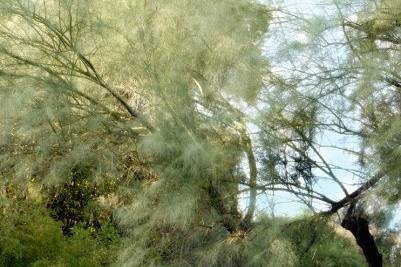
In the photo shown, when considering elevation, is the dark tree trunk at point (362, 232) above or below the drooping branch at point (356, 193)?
below

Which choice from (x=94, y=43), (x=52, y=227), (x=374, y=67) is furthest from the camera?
(x=52, y=227)

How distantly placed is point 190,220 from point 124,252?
557 mm

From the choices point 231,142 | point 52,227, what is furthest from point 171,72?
point 52,227

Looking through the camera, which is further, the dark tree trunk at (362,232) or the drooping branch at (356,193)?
the dark tree trunk at (362,232)

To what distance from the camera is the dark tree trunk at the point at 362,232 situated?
13.8 feet

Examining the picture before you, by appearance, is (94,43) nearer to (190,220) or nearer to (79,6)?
(79,6)

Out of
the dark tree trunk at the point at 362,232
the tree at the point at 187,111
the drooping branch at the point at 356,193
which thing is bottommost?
the dark tree trunk at the point at 362,232

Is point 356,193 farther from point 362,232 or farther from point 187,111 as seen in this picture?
point 187,111

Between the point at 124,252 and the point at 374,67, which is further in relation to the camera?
the point at 124,252

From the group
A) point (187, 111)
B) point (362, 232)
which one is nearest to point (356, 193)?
point (362, 232)

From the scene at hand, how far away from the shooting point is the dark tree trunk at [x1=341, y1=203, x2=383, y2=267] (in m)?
4.21

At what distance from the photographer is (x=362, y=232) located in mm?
4473

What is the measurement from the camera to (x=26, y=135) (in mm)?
4605

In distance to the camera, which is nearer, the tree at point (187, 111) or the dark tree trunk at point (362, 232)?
the tree at point (187, 111)
